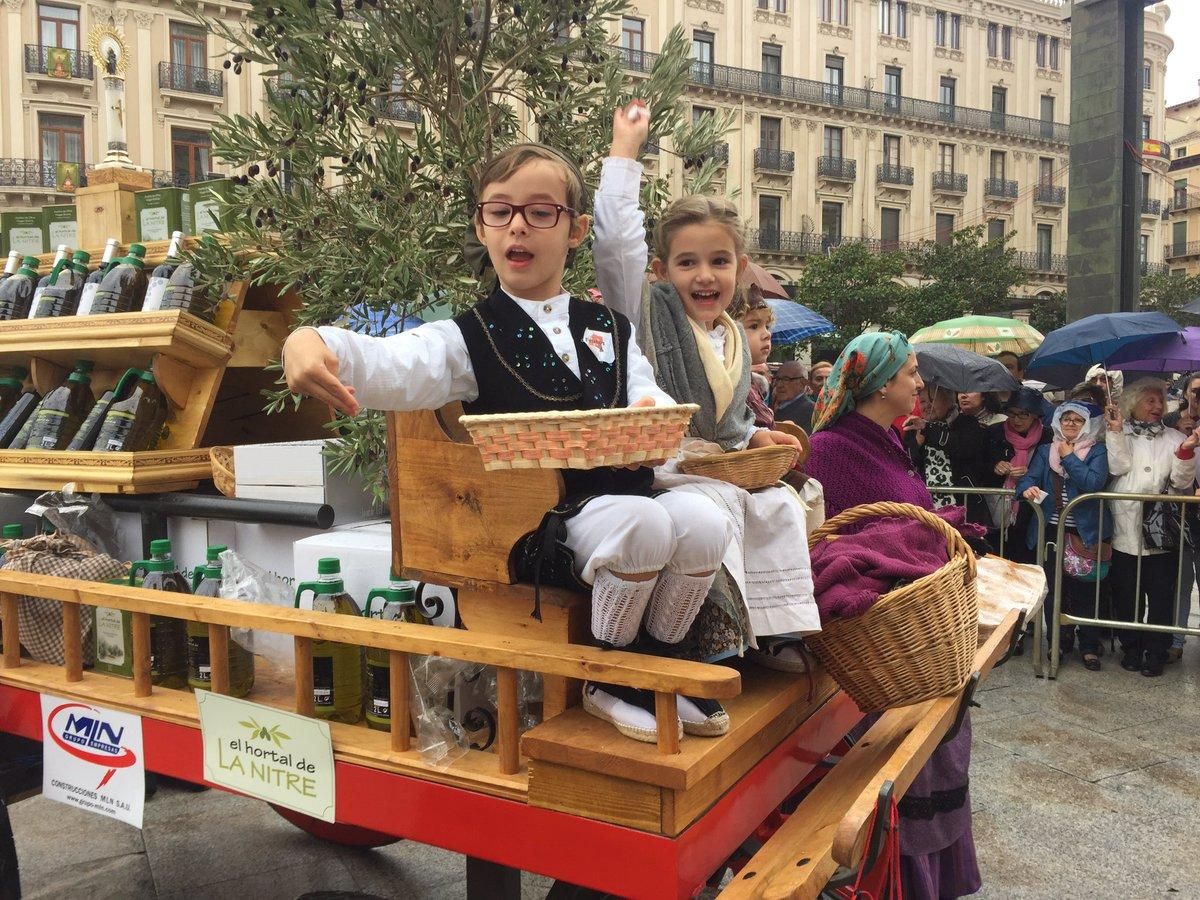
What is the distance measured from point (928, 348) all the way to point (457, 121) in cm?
472

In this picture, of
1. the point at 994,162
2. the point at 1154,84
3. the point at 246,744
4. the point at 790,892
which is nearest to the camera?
the point at 790,892

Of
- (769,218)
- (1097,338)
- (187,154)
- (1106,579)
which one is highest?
(187,154)

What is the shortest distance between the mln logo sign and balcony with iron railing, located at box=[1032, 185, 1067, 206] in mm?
50582

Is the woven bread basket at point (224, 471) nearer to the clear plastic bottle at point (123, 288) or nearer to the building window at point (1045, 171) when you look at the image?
the clear plastic bottle at point (123, 288)

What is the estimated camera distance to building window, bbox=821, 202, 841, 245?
40.2 meters

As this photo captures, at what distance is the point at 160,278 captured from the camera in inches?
135

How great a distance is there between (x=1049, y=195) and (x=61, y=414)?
5044 cm

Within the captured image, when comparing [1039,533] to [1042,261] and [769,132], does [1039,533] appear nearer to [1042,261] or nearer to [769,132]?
[769,132]

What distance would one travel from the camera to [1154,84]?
48.8 meters

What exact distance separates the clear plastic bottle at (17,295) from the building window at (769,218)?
1468 inches

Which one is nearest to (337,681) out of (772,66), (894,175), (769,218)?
(769,218)

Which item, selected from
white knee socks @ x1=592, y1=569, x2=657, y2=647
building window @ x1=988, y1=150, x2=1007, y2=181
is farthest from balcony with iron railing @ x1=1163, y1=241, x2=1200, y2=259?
white knee socks @ x1=592, y1=569, x2=657, y2=647

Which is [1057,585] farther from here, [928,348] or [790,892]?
[790,892]

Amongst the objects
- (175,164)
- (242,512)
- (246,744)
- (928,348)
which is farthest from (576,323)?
(175,164)
